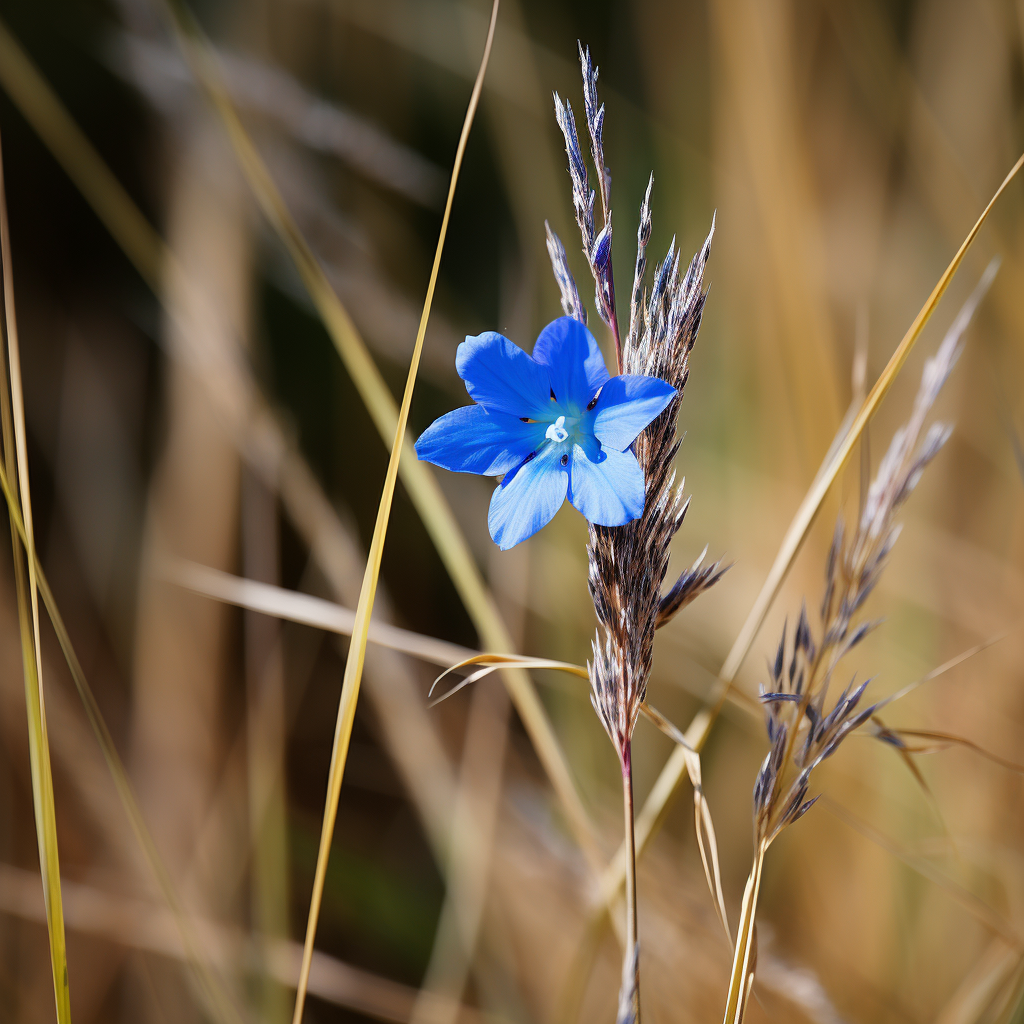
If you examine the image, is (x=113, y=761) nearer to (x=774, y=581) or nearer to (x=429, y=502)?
(x=429, y=502)

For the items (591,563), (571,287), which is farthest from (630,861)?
(571,287)

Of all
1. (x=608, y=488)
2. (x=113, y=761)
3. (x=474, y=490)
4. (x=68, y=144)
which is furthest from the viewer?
(x=474, y=490)

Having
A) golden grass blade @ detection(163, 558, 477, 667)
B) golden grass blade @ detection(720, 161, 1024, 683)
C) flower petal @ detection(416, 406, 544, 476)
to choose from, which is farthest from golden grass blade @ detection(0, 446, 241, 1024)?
golden grass blade @ detection(720, 161, 1024, 683)

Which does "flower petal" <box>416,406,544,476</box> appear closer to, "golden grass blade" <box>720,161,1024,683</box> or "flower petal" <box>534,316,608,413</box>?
"flower petal" <box>534,316,608,413</box>

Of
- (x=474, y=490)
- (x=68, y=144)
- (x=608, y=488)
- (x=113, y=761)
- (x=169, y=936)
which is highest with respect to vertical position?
(x=68, y=144)

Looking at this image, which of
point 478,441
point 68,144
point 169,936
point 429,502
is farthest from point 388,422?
point 169,936

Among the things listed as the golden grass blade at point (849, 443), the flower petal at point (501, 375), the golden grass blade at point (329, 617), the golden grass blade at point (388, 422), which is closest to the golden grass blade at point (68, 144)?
the golden grass blade at point (388, 422)

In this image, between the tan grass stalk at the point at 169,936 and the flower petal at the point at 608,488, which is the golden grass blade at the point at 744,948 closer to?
the flower petal at the point at 608,488
